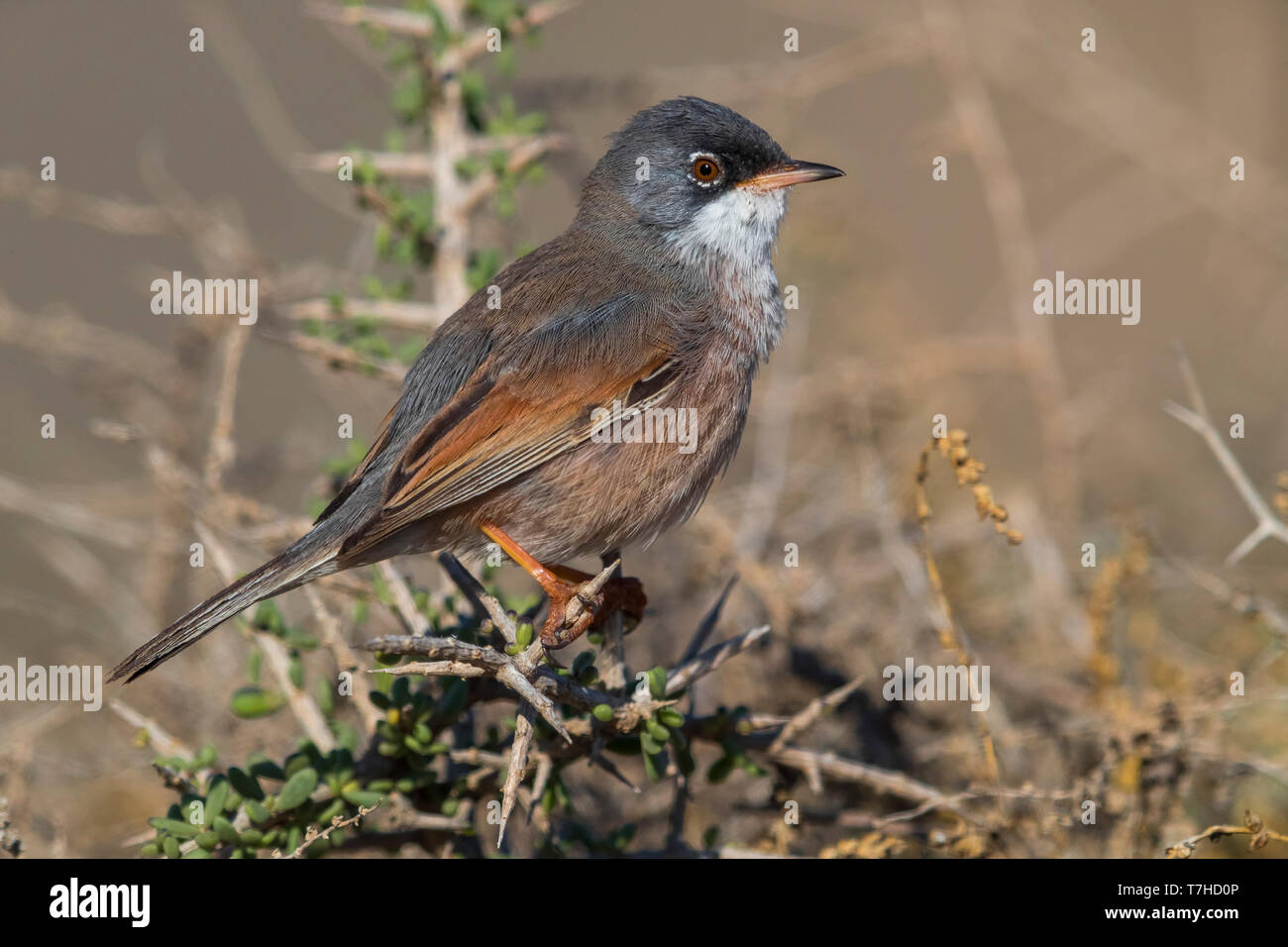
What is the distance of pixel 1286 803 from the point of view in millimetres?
4297

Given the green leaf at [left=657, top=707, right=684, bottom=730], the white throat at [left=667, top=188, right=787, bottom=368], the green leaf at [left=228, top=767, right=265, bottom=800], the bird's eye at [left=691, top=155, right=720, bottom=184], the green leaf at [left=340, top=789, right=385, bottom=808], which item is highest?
the bird's eye at [left=691, top=155, right=720, bottom=184]

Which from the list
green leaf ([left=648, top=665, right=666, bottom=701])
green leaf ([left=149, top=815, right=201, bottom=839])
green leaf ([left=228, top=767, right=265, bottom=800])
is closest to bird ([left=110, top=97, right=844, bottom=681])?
green leaf ([left=648, top=665, right=666, bottom=701])

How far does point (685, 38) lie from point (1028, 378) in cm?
849

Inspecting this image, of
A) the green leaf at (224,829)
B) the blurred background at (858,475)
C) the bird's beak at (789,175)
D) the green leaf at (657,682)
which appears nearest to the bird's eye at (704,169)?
the bird's beak at (789,175)

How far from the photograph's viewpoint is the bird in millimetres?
3734

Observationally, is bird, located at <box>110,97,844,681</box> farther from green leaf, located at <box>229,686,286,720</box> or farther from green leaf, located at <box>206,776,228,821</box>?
green leaf, located at <box>206,776,228,821</box>

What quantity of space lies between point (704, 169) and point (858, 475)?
165cm

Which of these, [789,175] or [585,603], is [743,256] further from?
[585,603]

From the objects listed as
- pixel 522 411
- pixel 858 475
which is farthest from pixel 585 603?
pixel 858 475

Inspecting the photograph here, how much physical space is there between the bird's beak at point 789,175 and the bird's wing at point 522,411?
838 millimetres

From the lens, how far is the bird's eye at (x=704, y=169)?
4.44 m

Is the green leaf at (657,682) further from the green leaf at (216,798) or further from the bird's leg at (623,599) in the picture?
the green leaf at (216,798)

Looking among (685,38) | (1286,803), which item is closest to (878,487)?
(1286,803)

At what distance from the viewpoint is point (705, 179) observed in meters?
4.45
